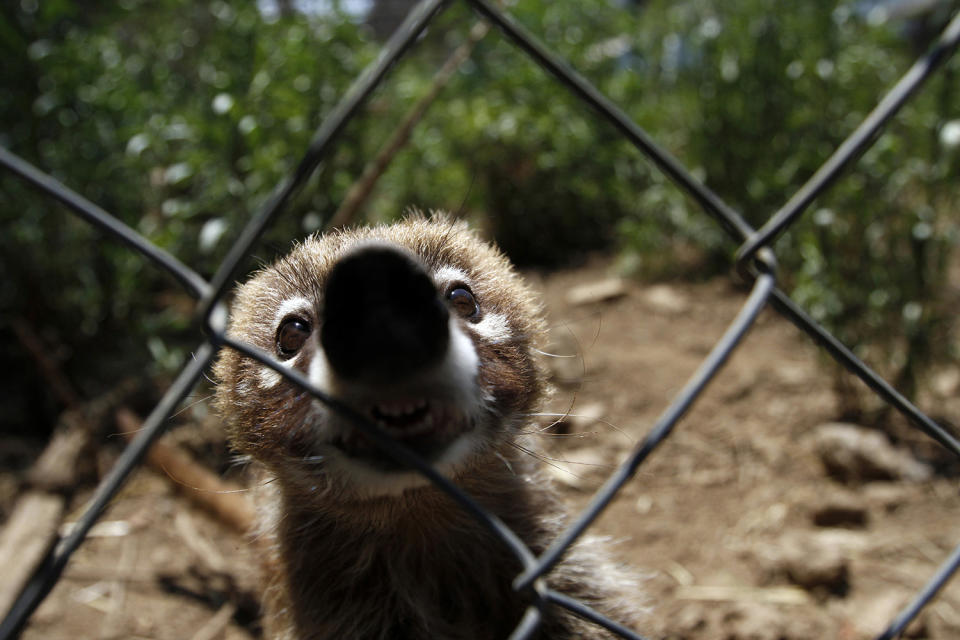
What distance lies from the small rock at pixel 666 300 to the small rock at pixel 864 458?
195cm

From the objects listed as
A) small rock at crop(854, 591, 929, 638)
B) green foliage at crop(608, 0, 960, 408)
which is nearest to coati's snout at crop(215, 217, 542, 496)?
small rock at crop(854, 591, 929, 638)

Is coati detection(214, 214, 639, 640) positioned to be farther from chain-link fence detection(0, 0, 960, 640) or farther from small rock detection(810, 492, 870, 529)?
small rock detection(810, 492, 870, 529)

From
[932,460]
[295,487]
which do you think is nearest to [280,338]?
[295,487]

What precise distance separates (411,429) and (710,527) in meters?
2.20

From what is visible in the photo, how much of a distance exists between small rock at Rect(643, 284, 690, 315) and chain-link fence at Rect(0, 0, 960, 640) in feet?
11.7

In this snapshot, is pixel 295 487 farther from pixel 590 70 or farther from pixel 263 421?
pixel 590 70

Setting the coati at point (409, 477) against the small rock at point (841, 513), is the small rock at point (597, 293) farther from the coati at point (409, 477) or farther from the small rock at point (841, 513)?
the coati at point (409, 477)

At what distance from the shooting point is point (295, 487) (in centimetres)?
186

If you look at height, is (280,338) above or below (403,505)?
above


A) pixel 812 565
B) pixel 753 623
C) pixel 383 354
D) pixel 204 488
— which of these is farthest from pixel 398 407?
pixel 204 488

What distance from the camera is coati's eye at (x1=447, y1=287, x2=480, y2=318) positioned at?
181cm

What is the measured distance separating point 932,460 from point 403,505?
8.29ft

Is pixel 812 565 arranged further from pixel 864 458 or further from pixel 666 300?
pixel 666 300

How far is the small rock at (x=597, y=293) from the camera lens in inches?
210
